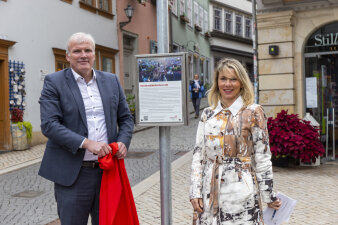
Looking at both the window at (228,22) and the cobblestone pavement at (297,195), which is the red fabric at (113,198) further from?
the window at (228,22)

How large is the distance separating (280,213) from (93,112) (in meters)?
1.43

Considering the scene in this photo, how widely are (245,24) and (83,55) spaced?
37458 millimetres

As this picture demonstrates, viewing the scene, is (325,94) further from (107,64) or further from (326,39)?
(107,64)

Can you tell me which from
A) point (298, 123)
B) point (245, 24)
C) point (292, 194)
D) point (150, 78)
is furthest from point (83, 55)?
point (245, 24)

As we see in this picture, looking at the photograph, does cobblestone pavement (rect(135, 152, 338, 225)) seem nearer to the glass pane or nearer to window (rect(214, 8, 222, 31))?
the glass pane

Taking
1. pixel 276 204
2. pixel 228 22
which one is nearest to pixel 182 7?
pixel 228 22

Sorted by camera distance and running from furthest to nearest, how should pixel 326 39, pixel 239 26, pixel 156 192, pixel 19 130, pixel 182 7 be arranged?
1. pixel 239 26
2. pixel 182 7
3. pixel 19 130
4. pixel 326 39
5. pixel 156 192

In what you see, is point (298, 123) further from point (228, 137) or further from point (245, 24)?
point (245, 24)

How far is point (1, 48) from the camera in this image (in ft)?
37.5

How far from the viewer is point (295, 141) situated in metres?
8.46

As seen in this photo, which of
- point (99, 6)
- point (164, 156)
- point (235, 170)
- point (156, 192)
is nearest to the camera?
point (235, 170)

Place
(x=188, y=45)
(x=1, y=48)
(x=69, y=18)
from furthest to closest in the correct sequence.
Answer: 1. (x=188, y=45)
2. (x=69, y=18)
3. (x=1, y=48)

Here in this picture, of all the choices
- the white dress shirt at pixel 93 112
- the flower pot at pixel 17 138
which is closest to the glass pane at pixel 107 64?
the flower pot at pixel 17 138

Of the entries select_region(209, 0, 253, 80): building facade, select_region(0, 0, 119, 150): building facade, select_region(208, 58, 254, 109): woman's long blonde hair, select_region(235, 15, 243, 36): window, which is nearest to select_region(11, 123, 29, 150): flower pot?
select_region(0, 0, 119, 150): building facade
